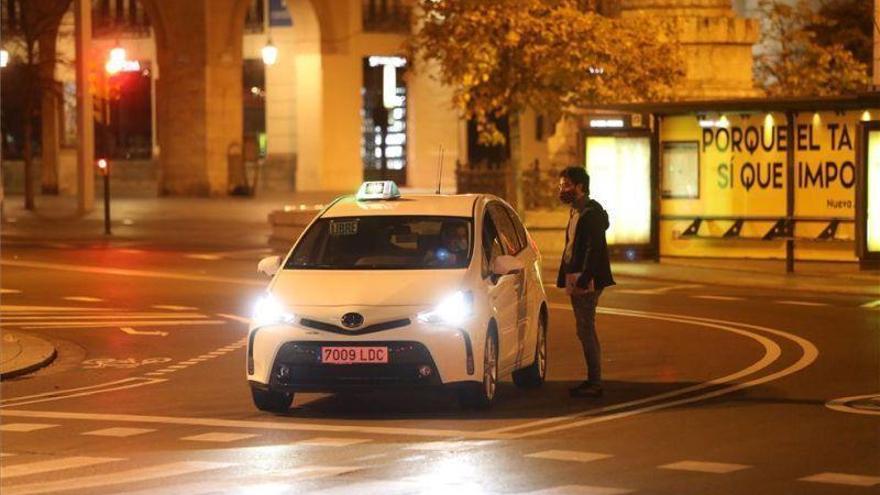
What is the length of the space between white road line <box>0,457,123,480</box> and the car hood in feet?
7.99

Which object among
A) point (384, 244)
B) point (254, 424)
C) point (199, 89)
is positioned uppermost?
point (199, 89)

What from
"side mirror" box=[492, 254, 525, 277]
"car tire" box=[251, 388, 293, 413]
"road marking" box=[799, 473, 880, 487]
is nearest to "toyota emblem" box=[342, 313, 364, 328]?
"car tire" box=[251, 388, 293, 413]

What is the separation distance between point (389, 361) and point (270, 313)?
99 centimetres

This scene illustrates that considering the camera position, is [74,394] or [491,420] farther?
[74,394]

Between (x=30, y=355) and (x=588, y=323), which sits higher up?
(x=588, y=323)

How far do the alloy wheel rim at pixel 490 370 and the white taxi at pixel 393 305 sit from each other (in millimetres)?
15

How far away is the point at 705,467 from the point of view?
1159 cm

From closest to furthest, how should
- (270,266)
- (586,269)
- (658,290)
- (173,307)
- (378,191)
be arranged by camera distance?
(586,269) → (270,266) → (378,191) → (173,307) → (658,290)

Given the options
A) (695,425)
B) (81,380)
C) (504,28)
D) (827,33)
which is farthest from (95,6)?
(695,425)

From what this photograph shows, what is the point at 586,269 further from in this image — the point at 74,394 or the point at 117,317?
the point at 117,317

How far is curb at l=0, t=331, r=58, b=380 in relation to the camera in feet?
59.0

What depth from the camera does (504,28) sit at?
1469 inches

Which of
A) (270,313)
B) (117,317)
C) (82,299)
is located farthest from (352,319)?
(82,299)

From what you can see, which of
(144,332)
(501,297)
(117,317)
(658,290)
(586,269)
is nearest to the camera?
(501,297)
